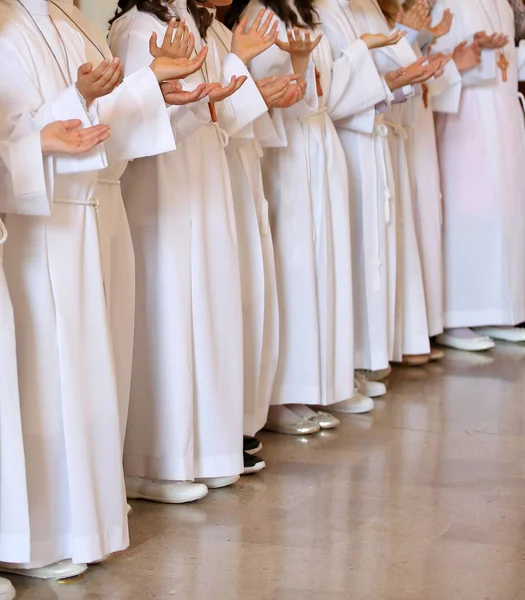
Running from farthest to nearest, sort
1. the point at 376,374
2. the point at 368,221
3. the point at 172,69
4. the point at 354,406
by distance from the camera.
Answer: the point at 376,374
the point at 368,221
the point at 354,406
the point at 172,69

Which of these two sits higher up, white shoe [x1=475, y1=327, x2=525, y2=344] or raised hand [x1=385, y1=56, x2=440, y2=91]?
raised hand [x1=385, y1=56, x2=440, y2=91]

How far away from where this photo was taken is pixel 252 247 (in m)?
4.23

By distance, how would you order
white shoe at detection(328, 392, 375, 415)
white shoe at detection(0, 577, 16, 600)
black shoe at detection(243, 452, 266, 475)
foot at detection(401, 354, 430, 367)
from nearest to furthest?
white shoe at detection(0, 577, 16, 600) → black shoe at detection(243, 452, 266, 475) → white shoe at detection(328, 392, 375, 415) → foot at detection(401, 354, 430, 367)

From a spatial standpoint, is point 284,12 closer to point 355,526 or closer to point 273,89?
point 273,89

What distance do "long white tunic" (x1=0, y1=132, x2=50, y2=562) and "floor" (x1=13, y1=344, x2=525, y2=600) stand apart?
0.93 feet

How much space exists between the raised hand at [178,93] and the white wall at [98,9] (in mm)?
1538

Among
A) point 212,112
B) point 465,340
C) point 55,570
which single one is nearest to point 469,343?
point 465,340

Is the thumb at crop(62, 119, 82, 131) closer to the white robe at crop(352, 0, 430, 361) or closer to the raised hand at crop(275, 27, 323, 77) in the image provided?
the raised hand at crop(275, 27, 323, 77)

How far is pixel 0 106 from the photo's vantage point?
10.0 ft

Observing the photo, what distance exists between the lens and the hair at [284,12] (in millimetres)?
4641

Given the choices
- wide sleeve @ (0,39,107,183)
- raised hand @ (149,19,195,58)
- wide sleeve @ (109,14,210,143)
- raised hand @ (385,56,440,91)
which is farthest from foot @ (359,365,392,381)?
wide sleeve @ (0,39,107,183)

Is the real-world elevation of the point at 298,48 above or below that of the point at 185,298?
above

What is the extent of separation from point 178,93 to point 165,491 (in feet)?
4.46

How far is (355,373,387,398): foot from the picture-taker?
5359 millimetres
